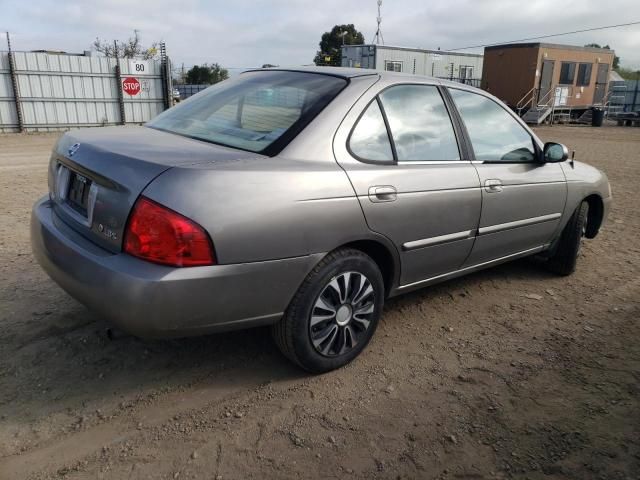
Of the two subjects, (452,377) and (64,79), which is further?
(64,79)

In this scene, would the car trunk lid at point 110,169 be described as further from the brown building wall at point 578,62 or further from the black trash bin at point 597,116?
the black trash bin at point 597,116

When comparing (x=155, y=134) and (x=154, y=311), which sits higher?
(x=155, y=134)

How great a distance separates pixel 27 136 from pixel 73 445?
16.4m

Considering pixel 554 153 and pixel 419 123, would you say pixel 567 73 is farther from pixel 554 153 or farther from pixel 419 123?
pixel 419 123

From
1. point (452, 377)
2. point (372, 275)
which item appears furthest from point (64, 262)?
point (452, 377)

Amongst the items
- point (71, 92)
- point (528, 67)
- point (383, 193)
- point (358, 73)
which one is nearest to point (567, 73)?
point (528, 67)

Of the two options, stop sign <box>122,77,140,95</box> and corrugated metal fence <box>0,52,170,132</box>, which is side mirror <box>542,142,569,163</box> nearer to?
corrugated metal fence <box>0,52,170,132</box>

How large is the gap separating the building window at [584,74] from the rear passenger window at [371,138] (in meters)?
27.9

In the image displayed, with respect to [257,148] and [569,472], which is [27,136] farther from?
[569,472]

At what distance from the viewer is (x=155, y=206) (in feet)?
7.25

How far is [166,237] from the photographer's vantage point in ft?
7.23

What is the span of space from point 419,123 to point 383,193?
0.67m

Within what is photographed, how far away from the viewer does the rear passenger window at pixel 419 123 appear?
10.1ft

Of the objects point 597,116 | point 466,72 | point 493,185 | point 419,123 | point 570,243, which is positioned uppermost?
point 466,72
